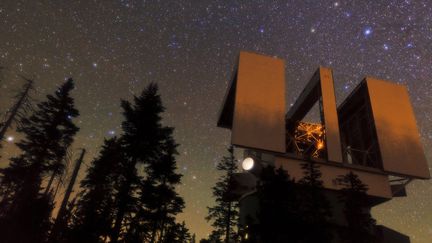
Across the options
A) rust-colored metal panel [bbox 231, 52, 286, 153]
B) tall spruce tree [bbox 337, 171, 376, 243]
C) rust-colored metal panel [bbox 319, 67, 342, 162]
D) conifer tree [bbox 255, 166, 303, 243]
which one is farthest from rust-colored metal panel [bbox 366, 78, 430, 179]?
conifer tree [bbox 255, 166, 303, 243]

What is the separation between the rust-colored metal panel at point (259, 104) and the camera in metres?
28.1

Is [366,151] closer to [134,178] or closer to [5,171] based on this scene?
[134,178]

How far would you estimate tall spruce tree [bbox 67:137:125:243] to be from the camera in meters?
18.6

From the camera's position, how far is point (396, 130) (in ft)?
105

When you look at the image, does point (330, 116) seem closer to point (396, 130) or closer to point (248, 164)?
point (396, 130)

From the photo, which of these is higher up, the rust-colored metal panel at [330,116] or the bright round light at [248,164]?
the rust-colored metal panel at [330,116]

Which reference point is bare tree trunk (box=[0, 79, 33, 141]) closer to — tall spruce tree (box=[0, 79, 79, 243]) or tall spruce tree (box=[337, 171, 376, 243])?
tall spruce tree (box=[0, 79, 79, 243])

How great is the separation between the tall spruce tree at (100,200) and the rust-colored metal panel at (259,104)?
38.1 ft

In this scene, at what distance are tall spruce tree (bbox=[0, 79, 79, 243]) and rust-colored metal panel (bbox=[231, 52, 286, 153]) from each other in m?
14.1

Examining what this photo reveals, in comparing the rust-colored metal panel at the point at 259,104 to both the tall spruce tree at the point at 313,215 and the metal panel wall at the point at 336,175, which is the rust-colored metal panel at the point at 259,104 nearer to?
the metal panel wall at the point at 336,175

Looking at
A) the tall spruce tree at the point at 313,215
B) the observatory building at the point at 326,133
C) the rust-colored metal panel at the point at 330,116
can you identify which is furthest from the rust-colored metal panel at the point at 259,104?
the tall spruce tree at the point at 313,215

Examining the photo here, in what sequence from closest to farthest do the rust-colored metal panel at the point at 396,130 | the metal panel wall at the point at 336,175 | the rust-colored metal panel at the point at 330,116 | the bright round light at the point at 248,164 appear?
the metal panel wall at the point at 336,175 < the rust-colored metal panel at the point at 330,116 < the rust-colored metal panel at the point at 396,130 < the bright round light at the point at 248,164

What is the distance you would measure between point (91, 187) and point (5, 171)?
10878 millimetres

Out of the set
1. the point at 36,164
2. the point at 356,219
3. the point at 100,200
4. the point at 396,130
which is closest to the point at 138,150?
the point at 36,164
